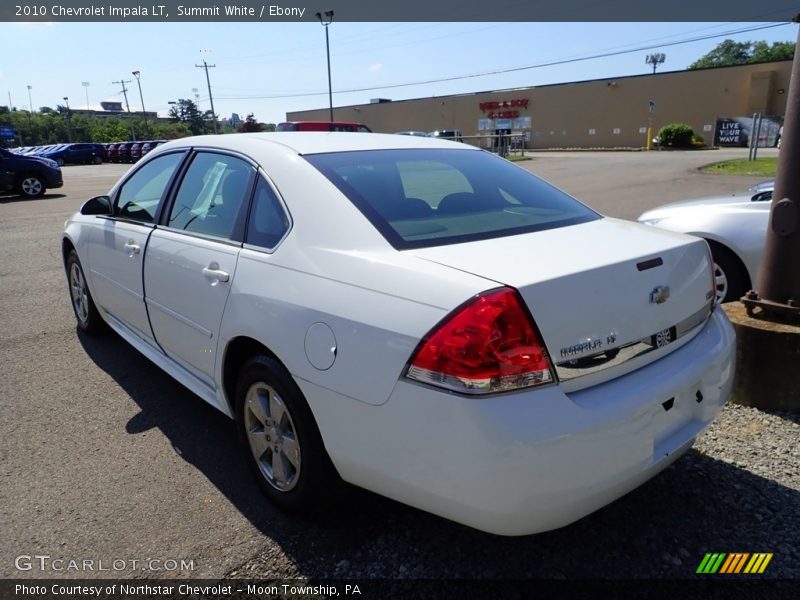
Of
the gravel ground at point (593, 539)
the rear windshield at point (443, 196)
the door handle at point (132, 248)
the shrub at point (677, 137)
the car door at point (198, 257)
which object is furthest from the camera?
the shrub at point (677, 137)

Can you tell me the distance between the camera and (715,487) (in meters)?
2.77

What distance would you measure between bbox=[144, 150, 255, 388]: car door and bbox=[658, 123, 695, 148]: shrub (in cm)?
4863

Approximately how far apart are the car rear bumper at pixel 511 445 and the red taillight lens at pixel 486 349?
0.04 m

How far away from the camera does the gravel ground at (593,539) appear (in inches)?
90.3

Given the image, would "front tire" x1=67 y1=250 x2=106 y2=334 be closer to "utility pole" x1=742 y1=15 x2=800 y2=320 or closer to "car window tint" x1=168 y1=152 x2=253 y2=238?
"car window tint" x1=168 y1=152 x2=253 y2=238

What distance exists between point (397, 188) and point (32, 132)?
431ft

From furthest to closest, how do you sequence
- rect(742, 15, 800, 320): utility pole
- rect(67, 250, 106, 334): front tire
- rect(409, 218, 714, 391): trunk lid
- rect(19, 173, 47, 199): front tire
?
rect(19, 173, 47, 199): front tire, rect(67, 250, 106, 334): front tire, rect(742, 15, 800, 320): utility pole, rect(409, 218, 714, 391): trunk lid

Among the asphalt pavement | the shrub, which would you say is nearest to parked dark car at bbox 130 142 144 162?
the shrub

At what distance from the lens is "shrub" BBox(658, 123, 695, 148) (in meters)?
45.2

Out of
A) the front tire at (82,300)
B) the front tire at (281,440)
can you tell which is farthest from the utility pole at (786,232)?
the front tire at (82,300)

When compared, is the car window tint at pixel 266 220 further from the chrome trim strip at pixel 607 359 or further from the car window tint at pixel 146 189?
the chrome trim strip at pixel 607 359

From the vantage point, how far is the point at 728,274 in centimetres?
476

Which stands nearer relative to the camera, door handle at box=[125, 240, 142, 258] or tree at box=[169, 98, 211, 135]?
door handle at box=[125, 240, 142, 258]

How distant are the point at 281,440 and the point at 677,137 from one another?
49.6 m
